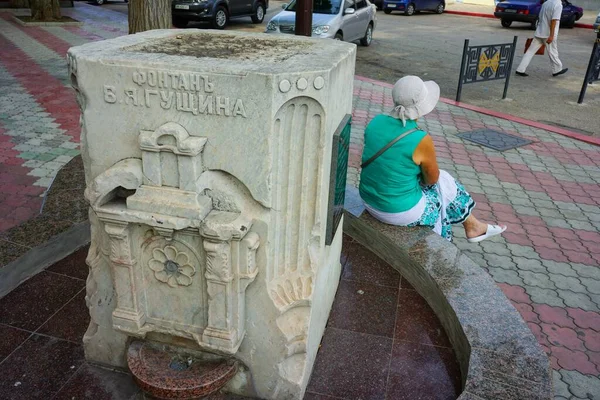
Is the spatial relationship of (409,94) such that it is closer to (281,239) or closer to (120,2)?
(281,239)

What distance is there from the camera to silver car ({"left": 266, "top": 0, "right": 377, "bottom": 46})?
1310cm

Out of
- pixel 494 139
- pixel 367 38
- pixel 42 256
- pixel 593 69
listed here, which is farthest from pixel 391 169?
pixel 367 38

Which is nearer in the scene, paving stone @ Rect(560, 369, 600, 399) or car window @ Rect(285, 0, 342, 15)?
paving stone @ Rect(560, 369, 600, 399)

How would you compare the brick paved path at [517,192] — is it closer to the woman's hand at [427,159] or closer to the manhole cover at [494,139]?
the manhole cover at [494,139]

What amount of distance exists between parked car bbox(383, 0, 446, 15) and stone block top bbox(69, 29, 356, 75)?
2278 centimetres

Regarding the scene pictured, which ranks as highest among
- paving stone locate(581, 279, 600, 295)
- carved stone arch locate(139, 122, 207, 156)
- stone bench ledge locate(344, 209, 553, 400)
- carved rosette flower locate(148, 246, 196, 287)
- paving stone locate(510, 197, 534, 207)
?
carved stone arch locate(139, 122, 207, 156)

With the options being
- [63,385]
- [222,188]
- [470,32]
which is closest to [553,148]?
[222,188]

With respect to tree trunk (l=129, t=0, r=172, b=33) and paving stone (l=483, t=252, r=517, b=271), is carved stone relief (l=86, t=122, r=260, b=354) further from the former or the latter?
tree trunk (l=129, t=0, r=172, b=33)

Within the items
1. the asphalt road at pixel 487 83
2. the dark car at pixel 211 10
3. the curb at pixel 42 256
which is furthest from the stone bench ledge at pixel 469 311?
the dark car at pixel 211 10

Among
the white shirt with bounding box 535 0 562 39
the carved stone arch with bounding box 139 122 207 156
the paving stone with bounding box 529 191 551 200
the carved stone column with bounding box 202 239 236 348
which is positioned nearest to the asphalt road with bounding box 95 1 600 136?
the white shirt with bounding box 535 0 562 39

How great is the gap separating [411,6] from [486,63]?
16117 millimetres

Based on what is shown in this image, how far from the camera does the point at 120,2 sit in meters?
25.1

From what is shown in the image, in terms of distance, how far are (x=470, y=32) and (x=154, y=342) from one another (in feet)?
64.1

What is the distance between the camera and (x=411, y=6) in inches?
972
